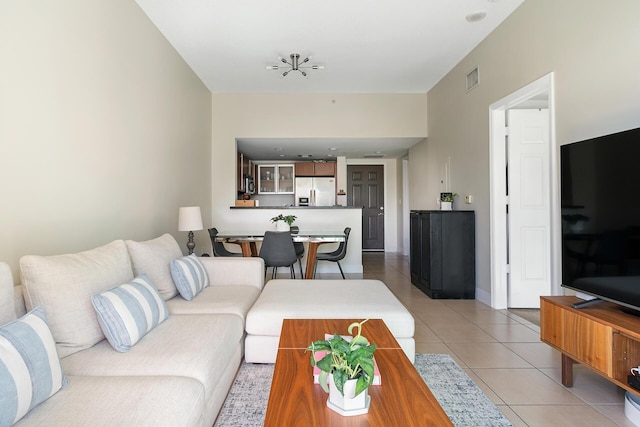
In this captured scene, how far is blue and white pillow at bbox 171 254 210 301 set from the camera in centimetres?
236

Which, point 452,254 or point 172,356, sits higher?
point 452,254

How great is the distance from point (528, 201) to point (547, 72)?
1.38 meters

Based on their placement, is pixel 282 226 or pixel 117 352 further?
pixel 282 226

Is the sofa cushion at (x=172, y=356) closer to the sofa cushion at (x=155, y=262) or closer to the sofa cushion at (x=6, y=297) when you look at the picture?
the sofa cushion at (x=6, y=297)

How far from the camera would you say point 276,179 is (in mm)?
8234

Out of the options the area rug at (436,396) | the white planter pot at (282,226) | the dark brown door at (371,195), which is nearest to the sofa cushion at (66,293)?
the area rug at (436,396)

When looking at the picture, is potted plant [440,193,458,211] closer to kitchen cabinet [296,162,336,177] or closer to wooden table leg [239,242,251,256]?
wooden table leg [239,242,251,256]

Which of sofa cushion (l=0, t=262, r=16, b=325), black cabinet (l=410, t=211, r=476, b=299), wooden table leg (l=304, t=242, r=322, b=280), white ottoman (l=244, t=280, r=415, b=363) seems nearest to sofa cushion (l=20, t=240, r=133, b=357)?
sofa cushion (l=0, t=262, r=16, b=325)

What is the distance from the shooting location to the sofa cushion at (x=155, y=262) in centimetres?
220

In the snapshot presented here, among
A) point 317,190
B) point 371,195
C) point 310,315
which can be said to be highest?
point 317,190

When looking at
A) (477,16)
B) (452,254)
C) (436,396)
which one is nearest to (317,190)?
(452,254)

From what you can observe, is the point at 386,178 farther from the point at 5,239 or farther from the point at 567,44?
the point at 5,239

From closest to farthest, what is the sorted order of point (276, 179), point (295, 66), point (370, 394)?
point (370, 394) < point (295, 66) < point (276, 179)

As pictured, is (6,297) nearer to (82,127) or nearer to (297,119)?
(82,127)
